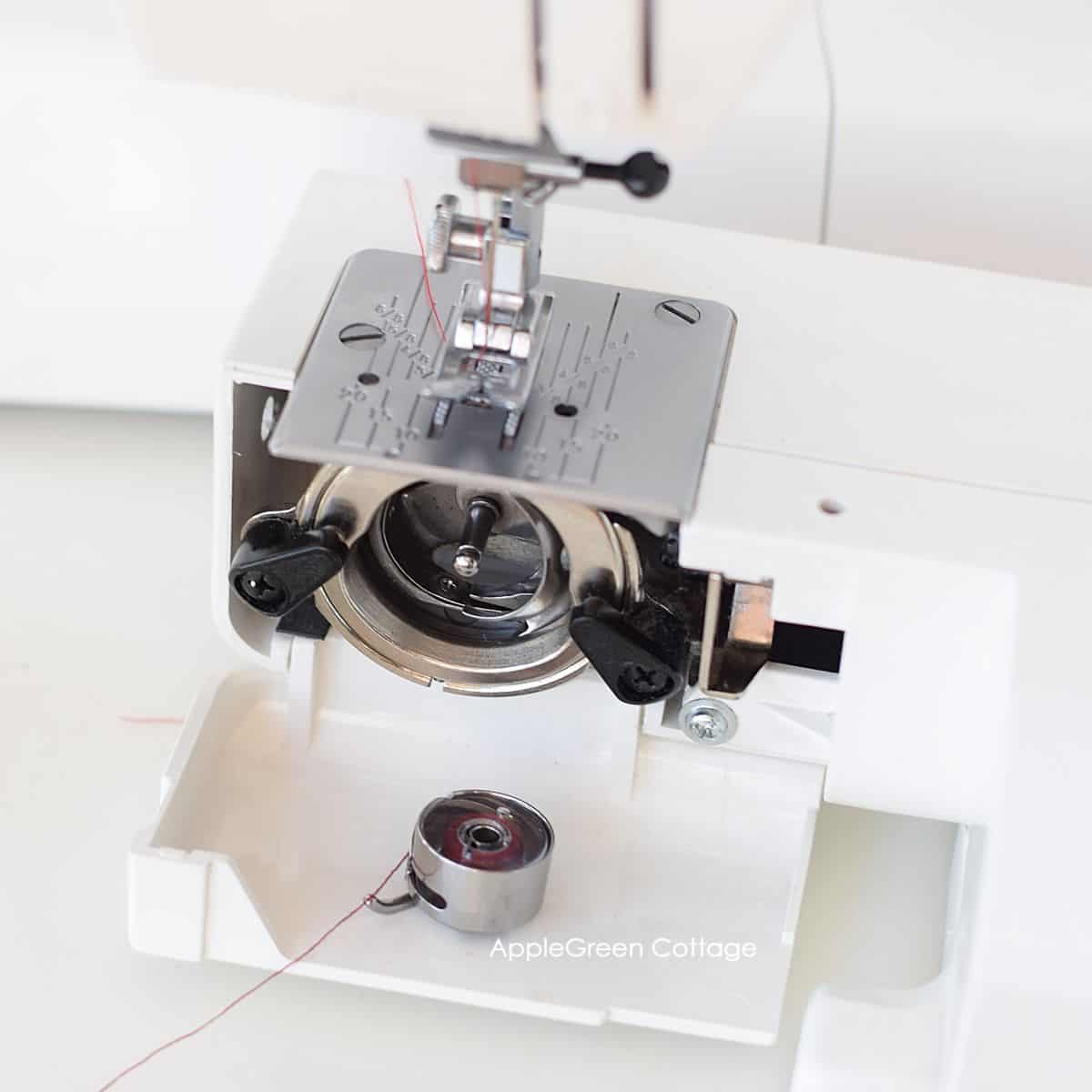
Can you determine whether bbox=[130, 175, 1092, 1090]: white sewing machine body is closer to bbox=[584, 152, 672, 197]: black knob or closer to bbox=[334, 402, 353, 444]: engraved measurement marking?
bbox=[334, 402, 353, 444]: engraved measurement marking

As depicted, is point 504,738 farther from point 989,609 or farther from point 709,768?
point 989,609

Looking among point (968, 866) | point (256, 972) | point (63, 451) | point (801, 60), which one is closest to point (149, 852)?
point (256, 972)

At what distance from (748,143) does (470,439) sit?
63 cm

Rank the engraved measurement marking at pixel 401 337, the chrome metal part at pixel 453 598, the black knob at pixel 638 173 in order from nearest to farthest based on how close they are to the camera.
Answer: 1. the black knob at pixel 638 173
2. the engraved measurement marking at pixel 401 337
3. the chrome metal part at pixel 453 598

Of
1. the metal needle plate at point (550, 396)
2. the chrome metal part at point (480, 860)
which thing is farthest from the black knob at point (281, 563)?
the chrome metal part at point (480, 860)

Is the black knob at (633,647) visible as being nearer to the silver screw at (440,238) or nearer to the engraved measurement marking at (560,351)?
the engraved measurement marking at (560,351)

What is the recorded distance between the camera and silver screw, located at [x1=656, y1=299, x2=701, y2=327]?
1326 mm

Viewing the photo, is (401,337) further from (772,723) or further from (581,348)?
(772,723)

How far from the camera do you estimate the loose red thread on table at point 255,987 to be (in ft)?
4.33

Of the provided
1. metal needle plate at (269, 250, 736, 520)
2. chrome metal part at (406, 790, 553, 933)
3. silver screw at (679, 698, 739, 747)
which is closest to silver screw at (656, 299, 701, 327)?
metal needle plate at (269, 250, 736, 520)

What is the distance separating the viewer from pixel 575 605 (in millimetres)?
1313

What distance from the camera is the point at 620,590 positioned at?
1.31m

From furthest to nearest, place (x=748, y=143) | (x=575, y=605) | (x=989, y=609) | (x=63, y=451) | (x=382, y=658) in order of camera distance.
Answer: (x=63, y=451), (x=748, y=143), (x=382, y=658), (x=575, y=605), (x=989, y=609)

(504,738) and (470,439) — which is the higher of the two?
(470,439)
